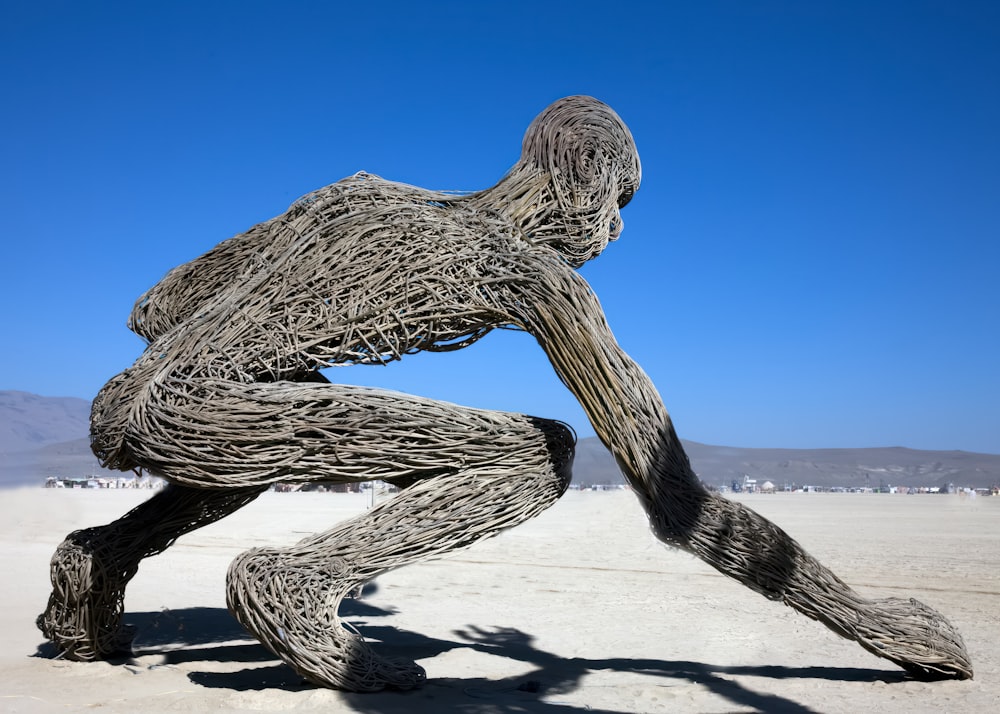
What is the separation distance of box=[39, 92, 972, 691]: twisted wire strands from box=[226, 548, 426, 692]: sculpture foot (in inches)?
0.4

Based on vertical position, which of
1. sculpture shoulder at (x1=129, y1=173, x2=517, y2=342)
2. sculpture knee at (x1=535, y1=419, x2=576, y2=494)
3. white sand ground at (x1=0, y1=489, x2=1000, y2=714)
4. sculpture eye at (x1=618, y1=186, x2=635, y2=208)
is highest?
sculpture eye at (x1=618, y1=186, x2=635, y2=208)

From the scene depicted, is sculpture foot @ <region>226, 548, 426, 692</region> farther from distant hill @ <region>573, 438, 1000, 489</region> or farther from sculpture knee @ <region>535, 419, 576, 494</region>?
distant hill @ <region>573, 438, 1000, 489</region>

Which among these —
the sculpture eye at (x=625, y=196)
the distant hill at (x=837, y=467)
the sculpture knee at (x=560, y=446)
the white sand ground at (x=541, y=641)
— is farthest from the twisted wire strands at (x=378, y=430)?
the distant hill at (x=837, y=467)

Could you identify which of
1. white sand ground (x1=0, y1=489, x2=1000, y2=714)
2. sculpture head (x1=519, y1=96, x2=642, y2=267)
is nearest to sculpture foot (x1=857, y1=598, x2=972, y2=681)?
white sand ground (x1=0, y1=489, x2=1000, y2=714)

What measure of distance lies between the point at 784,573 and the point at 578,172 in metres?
3.03

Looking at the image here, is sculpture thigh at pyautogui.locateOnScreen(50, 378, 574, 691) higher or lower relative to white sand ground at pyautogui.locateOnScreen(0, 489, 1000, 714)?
higher

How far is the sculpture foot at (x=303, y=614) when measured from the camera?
4.35 meters

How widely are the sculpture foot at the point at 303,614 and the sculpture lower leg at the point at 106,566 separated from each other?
45.3 inches

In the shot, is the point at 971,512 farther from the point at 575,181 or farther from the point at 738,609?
the point at 575,181

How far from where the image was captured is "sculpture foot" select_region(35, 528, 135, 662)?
5.51m

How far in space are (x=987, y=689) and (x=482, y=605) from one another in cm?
472

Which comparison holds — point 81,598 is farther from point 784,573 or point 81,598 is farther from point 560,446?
point 784,573

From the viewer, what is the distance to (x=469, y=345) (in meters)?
5.32

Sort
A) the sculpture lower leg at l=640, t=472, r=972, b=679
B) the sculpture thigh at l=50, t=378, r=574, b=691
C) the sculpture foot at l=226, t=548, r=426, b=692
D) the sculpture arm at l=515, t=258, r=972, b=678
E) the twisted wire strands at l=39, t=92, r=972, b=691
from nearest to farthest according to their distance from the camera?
the sculpture foot at l=226, t=548, r=426, b=692 < the sculpture thigh at l=50, t=378, r=574, b=691 < the twisted wire strands at l=39, t=92, r=972, b=691 < the sculpture arm at l=515, t=258, r=972, b=678 < the sculpture lower leg at l=640, t=472, r=972, b=679
